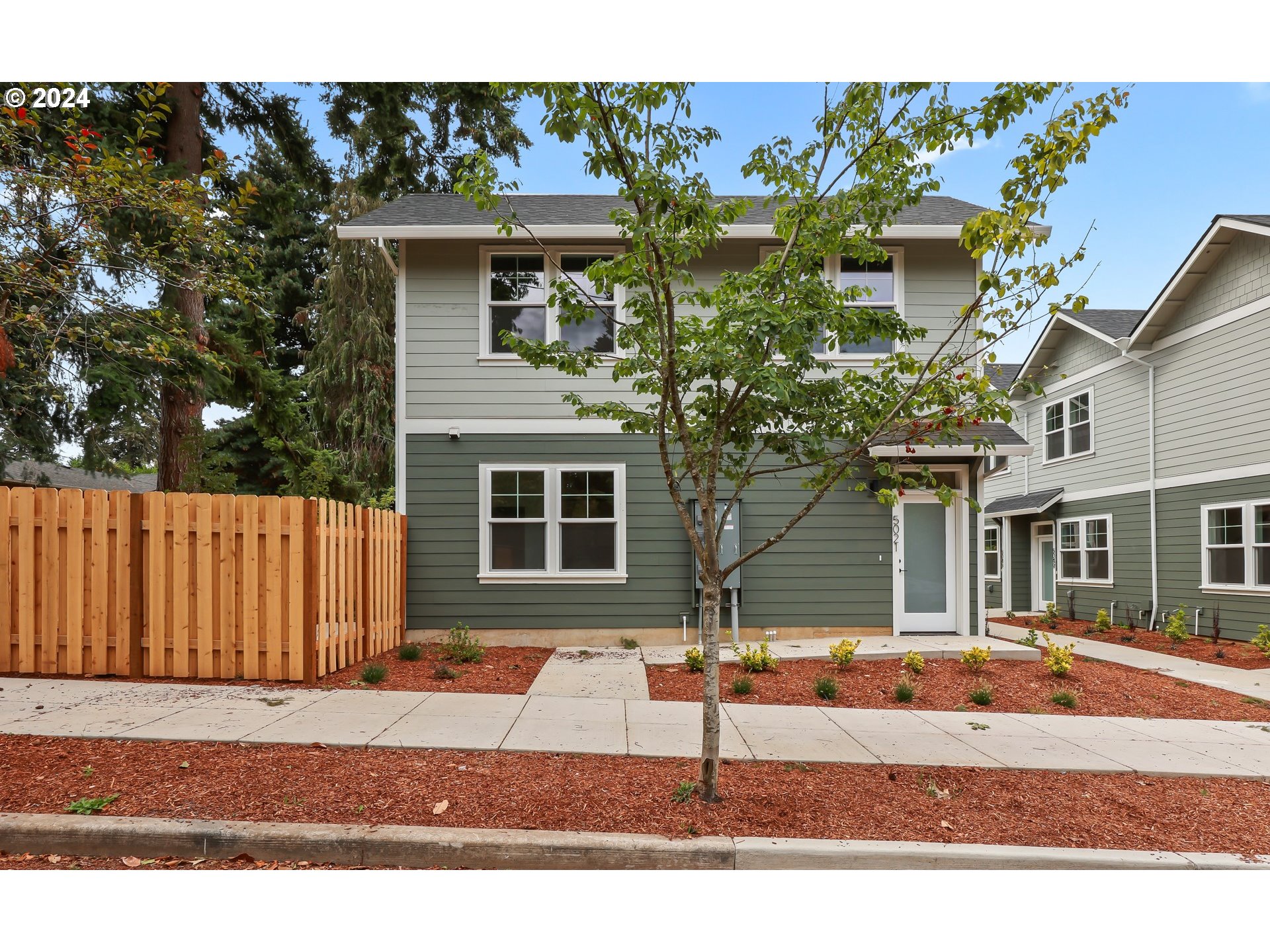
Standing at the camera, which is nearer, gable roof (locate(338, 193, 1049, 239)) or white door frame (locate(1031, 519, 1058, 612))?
gable roof (locate(338, 193, 1049, 239))

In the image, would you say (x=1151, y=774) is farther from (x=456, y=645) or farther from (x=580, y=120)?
(x=456, y=645)

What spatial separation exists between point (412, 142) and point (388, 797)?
42.0 feet

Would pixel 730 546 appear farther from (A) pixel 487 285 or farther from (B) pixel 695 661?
(A) pixel 487 285

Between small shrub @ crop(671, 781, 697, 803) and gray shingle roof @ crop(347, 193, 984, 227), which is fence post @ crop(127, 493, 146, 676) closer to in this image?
gray shingle roof @ crop(347, 193, 984, 227)

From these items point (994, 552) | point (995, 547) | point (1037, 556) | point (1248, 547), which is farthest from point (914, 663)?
point (995, 547)

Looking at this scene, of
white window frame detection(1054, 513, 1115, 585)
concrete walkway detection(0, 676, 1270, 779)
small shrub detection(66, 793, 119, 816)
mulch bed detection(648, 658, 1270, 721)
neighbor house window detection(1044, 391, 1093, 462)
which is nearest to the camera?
small shrub detection(66, 793, 119, 816)

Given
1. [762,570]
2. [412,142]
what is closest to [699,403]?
[762,570]

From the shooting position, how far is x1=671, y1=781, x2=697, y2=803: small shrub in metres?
4.00

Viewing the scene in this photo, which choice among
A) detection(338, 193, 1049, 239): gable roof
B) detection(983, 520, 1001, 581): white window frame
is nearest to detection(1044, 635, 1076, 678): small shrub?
detection(338, 193, 1049, 239): gable roof

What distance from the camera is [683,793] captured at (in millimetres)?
4023

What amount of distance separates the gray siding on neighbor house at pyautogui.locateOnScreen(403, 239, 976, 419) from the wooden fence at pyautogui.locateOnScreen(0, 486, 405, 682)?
3.45m

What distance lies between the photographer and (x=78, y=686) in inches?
242

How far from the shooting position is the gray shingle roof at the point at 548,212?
9.75 m

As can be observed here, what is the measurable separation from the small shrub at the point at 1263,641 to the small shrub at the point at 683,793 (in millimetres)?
10339
